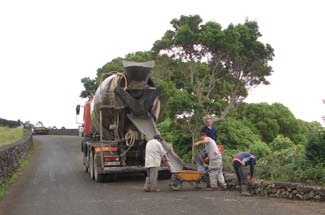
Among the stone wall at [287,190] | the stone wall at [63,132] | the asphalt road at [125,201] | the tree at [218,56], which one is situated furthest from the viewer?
the stone wall at [63,132]

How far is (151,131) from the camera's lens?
14.8 metres

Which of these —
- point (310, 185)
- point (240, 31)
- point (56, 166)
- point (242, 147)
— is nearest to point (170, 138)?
point (242, 147)

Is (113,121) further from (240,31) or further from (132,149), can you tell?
(240,31)

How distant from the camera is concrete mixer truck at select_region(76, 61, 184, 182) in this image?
1463 cm

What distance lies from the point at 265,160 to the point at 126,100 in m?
4.51

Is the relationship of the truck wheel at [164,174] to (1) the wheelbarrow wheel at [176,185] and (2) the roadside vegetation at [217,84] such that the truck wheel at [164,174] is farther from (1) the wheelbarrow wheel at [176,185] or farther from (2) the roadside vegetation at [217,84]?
(2) the roadside vegetation at [217,84]

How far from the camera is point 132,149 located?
1503 centimetres

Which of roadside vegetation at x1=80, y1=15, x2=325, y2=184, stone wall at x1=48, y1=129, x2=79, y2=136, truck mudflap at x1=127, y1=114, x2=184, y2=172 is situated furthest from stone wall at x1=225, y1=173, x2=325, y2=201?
stone wall at x1=48, y1=129, x2=79, y2=136

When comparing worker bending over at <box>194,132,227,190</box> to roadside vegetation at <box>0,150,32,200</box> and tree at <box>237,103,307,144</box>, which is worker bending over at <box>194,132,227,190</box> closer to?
roadside vegetation at <box>0,150,32,200</box>

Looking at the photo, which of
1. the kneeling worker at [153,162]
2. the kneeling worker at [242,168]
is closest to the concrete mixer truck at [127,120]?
the kneeling worker at [153,162]

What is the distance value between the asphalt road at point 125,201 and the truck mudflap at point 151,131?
66cm

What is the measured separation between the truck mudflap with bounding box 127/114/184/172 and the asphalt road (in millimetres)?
661

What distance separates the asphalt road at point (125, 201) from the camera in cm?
990

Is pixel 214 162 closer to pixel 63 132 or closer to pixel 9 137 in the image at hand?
pixel 9 137
